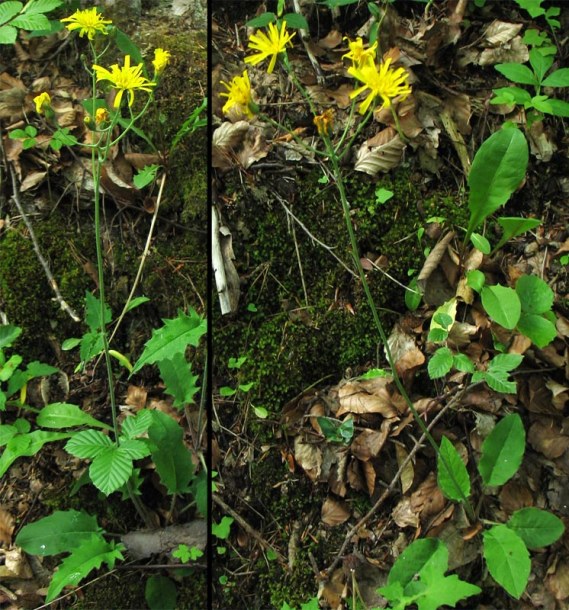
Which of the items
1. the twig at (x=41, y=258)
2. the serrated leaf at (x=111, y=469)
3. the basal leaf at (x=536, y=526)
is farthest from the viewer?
the twig at (x=41, y=258)

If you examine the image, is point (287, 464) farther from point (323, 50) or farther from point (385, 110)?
point (323, 50)

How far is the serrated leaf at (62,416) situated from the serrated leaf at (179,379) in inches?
9.2

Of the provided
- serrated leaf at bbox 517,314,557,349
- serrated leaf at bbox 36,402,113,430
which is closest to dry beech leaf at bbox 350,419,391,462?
serrated leaf at bbox 517,314,557,349

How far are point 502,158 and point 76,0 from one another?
5.29 ft

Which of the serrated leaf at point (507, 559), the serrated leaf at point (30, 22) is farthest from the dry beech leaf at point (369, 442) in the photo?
the serrated leaf at point (30, 22)

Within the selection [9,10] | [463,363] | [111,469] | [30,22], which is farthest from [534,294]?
[9,10]

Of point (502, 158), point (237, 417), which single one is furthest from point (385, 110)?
point (237, 417)

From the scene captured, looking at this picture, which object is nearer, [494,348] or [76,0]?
[494,348]

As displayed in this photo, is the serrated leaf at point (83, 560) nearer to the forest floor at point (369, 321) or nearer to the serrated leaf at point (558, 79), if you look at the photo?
the forest floor at point (369, 321)

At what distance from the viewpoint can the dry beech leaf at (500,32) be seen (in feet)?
6.52

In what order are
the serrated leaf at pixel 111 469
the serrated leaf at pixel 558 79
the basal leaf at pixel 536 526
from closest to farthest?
the serrated leaf at pixel 111 469 → the basal leaf at pixel 536 526 → the serrated leaf at pixel 558 79

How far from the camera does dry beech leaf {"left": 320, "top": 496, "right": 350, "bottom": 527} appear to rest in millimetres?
1768

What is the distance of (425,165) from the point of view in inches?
76.7

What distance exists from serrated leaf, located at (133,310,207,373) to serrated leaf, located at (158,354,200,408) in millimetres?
112
